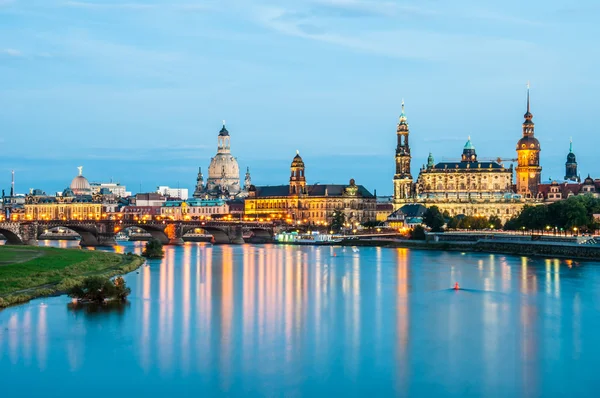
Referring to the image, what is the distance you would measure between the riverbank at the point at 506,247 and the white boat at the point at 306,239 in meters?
3.74

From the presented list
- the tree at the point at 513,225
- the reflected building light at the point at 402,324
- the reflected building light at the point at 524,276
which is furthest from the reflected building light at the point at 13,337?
the tree at the point at 513,225

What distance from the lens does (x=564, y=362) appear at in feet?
121

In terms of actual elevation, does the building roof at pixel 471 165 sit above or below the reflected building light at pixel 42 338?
above

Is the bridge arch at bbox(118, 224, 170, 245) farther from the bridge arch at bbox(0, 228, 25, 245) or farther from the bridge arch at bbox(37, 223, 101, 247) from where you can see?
the bridge arch at bbox(0, 228, 25, 245)

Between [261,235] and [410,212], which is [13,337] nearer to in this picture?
[261,235]

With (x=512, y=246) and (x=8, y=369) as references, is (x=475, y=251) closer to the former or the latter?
(x=512, y=246)

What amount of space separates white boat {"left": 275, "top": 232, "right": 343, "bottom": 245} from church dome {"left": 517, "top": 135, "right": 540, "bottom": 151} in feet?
134

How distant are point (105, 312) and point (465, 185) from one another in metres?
130

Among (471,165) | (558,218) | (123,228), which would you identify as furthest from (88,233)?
(471,165)

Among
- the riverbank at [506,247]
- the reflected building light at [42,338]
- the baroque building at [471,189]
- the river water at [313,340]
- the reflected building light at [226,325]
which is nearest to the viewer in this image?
the river water at [313,340]

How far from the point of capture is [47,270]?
201 ft

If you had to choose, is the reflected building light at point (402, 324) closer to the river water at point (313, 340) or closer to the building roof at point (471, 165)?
the river water at point (313, 340)

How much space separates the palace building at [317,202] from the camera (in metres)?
194

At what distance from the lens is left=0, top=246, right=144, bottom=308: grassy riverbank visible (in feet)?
168
